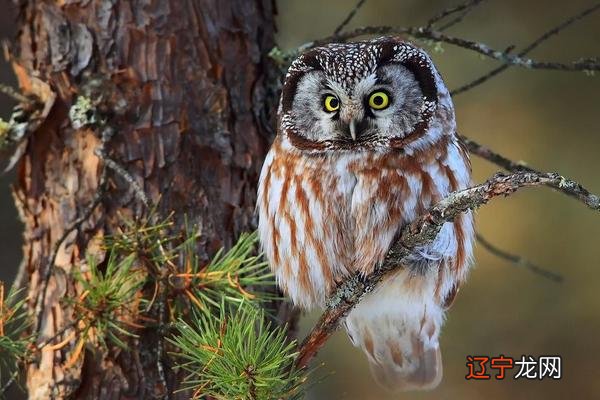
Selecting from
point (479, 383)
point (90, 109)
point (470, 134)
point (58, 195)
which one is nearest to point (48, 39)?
point (90, 109)

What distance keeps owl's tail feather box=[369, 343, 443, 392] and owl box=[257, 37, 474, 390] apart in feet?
1.49

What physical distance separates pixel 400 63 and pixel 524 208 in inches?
114

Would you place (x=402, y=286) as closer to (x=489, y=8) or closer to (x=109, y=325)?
(x=109, y=325)

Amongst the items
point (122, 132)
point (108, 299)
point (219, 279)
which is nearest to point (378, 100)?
point (219, 279)

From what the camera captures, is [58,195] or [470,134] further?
[470,134]

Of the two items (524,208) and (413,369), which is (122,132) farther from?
(524,208)

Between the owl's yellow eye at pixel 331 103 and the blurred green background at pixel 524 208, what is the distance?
2488 millimetres

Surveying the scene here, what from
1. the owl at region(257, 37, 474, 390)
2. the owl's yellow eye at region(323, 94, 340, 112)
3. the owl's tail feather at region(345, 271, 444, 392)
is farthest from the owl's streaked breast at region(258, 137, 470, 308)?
the owl's tail feather at region(345, 271, 444, 392)

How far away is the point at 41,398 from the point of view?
2.69 meters

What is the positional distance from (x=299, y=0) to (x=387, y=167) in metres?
3.02

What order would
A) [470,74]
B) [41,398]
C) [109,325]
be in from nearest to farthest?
[109,325] < [41,398] < [470,74]

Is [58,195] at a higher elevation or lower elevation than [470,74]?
lower

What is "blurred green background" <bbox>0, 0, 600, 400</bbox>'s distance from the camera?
16.7ft

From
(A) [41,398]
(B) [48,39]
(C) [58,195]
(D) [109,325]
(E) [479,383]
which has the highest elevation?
(B) [48,39]
